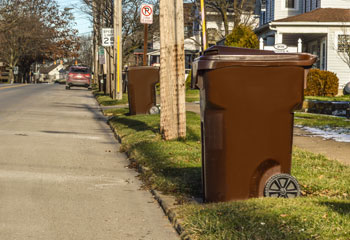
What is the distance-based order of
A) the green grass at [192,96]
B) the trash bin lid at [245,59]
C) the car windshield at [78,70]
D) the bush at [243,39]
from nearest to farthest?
the trash bin lid at [245,59], the green grass at [192,96], the bush at [243,39], the car windshield at [78,70]

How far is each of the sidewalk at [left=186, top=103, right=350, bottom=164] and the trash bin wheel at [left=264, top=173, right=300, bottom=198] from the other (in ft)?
10.5

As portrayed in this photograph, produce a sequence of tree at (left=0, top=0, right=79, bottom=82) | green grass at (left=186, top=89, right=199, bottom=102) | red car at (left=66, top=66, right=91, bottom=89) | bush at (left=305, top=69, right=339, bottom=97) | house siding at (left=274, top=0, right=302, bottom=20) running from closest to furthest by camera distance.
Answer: bush at (left=305, top=69, right=339, bottom=97)
green grass at (left=186, top=89, right=199, bottom=102)
house siding at (left=274, top=0, right=302, bottom=20)
red car at (left=66, top=66, right=91, bottom=89)
tree at (left=0, top=0, right=79, bottom=82)

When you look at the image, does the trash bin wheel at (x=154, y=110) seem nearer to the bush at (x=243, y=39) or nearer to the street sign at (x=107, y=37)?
the street sign at (x=107, y=37)

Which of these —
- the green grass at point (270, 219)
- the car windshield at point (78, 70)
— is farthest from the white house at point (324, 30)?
the green grass at point (270, 219)

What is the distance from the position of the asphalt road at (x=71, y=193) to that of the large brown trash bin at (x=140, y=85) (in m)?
4.41

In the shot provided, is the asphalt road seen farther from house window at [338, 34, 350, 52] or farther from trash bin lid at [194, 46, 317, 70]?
house window at [338, 34, 350, 52]

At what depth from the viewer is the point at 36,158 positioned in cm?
976

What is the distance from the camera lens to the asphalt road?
5.52 meters

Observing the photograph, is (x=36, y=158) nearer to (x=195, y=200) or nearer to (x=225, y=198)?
(x=195, y=200)

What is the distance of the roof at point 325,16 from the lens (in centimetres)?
3109

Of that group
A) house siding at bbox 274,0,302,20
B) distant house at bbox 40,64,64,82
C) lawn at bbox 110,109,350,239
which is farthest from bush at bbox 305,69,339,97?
distant house at bbox 40,64,64,82

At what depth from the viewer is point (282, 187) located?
6074 mm

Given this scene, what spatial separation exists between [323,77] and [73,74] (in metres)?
23.9

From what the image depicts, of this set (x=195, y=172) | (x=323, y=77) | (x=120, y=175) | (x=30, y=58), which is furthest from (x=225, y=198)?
(x=30, y=58)
